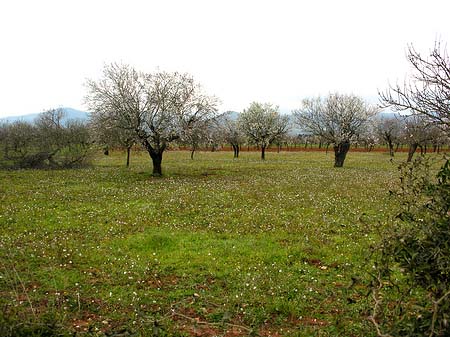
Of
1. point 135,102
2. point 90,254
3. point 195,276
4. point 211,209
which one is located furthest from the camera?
point 135,102

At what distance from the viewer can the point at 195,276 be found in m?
8.60

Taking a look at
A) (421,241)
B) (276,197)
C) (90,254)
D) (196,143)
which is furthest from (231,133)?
(421,241)

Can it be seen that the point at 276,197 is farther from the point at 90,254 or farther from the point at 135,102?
the point at 135,102

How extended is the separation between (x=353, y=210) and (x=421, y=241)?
12958mm

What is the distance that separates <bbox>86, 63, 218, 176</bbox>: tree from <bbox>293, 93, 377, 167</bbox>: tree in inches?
734

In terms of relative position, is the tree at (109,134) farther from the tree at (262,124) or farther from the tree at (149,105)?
the tree at (262,124)

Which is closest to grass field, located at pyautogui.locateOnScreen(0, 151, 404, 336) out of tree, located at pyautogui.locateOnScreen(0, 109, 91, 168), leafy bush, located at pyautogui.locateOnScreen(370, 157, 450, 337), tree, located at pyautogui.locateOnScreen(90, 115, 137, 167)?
leafy bush, located at pyautogui.locateOnScreen(370, 157, 450, 337)

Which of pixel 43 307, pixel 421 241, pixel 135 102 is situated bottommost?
pixel 43 307

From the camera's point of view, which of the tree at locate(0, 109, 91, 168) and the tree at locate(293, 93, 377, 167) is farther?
the tree at locate(293, 93, 377, 167)

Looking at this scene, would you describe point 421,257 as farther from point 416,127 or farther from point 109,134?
point 109,134

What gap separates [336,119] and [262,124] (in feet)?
64.9

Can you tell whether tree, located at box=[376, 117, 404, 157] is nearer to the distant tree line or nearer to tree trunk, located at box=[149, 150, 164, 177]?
the distant tree line

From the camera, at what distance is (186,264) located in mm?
9305

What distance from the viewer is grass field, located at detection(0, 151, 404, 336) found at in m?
6.34
